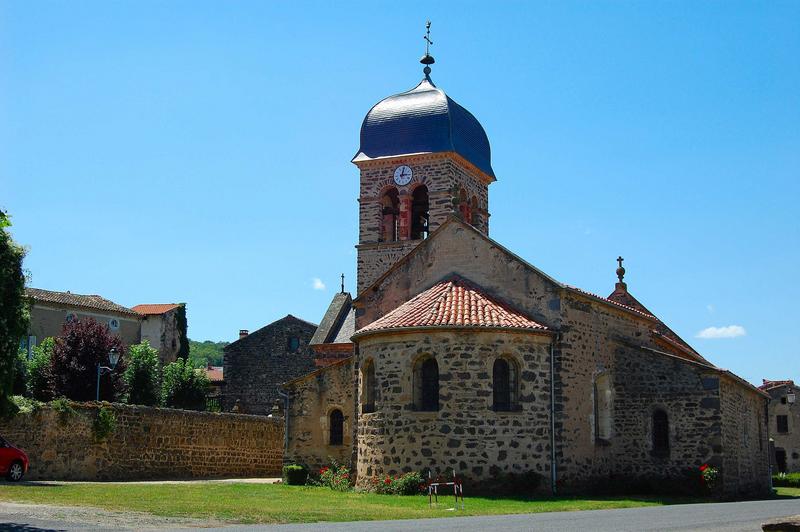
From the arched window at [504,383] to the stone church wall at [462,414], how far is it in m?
0.22

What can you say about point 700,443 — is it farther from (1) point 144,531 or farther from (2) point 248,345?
(2) point 248,345

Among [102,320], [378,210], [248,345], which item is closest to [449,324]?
[378,210]

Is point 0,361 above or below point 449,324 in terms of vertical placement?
below

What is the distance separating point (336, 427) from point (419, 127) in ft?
43.3

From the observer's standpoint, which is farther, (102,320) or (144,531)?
(102,320)

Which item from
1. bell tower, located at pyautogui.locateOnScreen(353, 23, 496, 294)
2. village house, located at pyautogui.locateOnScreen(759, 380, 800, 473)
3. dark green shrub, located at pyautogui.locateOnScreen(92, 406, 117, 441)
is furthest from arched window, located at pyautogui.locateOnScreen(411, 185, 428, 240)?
village house, located at pyautogui.locateOnScreen(759, 380, 800, 473)

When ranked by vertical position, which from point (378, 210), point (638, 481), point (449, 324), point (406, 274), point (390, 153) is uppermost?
point (390, 153)

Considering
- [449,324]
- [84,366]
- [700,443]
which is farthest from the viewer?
[84,366]

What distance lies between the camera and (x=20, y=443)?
2338 cm

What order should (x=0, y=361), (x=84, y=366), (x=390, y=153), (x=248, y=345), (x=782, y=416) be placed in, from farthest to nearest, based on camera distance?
(x=782, y=416) → (x=248, y=345) → (x=84, y=366) → (x=390, y=153) → (x=0, y=361)

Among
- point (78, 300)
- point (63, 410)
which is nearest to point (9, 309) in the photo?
point (63, 410)

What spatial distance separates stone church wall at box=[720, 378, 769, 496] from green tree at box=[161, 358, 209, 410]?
111 ft

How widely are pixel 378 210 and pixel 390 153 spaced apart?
2324mm

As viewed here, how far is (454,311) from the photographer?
2303cm
